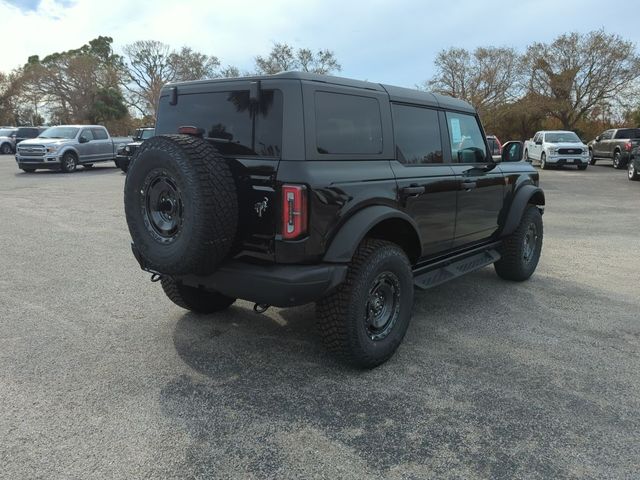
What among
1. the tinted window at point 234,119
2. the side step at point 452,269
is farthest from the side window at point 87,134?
the side step at point 452,269

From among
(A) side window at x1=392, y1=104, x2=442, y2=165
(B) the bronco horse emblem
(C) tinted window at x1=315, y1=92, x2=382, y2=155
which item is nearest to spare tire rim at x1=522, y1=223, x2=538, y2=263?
(A) side window at x1=392, y1=104, x2=442, y2=165

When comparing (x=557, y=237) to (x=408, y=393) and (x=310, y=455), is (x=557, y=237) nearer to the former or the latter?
(x=408, y=393)

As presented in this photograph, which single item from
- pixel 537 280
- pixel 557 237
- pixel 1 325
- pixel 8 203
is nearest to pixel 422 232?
pixel 537 280

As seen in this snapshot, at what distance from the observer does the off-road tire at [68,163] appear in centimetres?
1883

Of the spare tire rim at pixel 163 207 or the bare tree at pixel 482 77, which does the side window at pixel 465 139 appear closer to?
the spare tire rim at pixel 163 207

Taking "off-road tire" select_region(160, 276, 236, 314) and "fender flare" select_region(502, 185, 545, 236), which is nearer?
"off-road tire" select_region(160, 276, 236, 314)

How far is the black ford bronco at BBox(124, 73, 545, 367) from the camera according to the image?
2.97m

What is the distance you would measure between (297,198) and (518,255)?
11.2 feet

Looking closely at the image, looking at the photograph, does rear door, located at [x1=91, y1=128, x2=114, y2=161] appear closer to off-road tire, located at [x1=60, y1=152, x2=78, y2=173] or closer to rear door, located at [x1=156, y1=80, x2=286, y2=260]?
off-road tire, located at [x1=60, y1=152, x2=78, y2=173]

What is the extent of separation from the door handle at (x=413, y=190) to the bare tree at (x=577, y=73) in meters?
37.8

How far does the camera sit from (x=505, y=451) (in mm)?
2562

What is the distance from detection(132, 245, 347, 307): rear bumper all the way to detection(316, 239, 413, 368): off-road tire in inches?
5.7

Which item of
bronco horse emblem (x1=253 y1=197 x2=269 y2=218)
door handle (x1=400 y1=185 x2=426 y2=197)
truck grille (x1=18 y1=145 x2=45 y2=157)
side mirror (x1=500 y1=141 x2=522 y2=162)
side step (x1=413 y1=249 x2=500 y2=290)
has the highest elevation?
truck grille (x1=18 y1=145 x2=45 y2=157)

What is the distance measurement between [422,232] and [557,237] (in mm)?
5179
